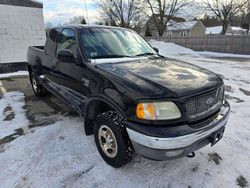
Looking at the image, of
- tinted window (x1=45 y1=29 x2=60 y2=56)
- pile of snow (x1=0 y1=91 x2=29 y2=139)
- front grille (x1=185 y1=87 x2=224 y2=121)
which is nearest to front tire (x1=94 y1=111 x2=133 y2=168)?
front grille (x1=185 y1=87 x2=224 y2=121)

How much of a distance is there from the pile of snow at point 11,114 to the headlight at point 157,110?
→ 9.10 ft

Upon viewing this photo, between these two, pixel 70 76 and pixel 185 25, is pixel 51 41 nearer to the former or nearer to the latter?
pixel 70 76

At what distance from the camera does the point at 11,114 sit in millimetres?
4559

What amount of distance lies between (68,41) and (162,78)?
6.67 ft


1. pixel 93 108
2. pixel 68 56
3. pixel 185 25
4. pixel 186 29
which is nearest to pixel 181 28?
pixel 186 29

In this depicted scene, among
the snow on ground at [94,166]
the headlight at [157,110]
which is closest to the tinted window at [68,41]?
the snow on ground at [94,166]

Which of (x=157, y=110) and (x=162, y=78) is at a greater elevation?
(x=162, y=78)

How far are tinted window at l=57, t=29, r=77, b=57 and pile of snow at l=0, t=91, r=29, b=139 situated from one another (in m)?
1.73

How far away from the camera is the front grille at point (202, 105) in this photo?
2.22m

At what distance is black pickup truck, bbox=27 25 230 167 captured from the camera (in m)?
2.12

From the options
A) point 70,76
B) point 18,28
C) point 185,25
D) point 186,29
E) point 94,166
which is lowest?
point 94,166

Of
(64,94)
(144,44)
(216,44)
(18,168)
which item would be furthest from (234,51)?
(18,168)

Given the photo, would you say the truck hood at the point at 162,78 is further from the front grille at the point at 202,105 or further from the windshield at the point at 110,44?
the windshield at the point at 110,44

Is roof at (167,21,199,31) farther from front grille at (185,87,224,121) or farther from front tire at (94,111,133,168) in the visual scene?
front tire at (94,111,133,168)
